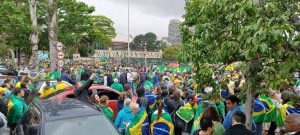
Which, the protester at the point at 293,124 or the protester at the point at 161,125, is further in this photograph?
the protester at the point at 161,125

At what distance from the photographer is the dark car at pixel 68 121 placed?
662cm

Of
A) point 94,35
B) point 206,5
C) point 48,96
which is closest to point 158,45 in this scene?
point 94,35

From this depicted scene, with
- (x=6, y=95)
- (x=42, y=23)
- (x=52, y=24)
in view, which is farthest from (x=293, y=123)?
(x=42, y=23)

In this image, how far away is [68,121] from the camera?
6773 mm

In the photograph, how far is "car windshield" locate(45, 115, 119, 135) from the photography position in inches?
259

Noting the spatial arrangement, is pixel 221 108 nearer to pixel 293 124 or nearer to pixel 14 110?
pixel 293 124

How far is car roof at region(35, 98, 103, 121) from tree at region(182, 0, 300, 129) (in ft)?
6.16

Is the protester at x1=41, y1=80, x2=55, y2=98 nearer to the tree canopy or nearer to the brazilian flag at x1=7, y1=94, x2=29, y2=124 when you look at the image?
the brazilian flag at x1=7, y1=94, x2=29, y2=124

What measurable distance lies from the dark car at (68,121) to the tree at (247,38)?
168 cm

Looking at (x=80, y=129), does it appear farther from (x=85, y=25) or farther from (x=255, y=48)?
(x=85, y=25)

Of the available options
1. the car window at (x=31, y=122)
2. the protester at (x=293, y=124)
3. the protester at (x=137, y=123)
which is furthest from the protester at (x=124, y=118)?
the protester at (x=293, y=124)

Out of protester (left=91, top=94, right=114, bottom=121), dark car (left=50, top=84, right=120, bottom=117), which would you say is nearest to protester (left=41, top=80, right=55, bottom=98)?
dark car (left=50, top=84, right=120, bottom=117)

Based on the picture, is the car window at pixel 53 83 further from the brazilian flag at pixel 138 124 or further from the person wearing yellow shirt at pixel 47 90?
the brazilian flag at pixel 138 124

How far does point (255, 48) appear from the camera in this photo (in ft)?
14.0
